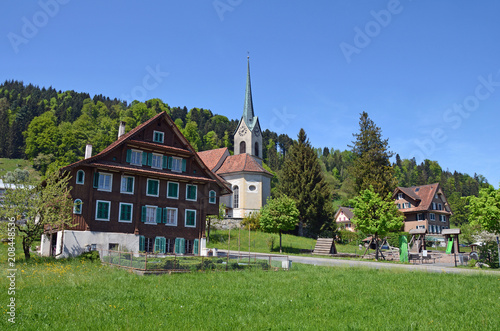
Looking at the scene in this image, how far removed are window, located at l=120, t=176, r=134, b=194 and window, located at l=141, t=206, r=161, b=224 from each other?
1.75 meters

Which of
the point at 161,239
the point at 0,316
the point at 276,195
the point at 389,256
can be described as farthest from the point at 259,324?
the point at 276,195

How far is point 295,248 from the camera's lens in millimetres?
45531

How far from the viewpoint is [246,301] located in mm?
14008

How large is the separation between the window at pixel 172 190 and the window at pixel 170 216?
1089 mm

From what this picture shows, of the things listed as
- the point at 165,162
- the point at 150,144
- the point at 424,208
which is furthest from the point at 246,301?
the point at 424,208

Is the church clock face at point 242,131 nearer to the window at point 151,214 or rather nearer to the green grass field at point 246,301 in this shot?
the window at point 151,214

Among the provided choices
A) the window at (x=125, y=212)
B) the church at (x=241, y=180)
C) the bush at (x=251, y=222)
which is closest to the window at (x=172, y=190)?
the window at (x=125, y=212)

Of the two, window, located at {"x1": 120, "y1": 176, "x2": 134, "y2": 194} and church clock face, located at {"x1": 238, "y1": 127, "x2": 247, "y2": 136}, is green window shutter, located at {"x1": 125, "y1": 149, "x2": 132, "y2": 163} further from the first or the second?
church clock face, located at {"x1": 238, "y1": 127, "x2": 247, "y2": 136}

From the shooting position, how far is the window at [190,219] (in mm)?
36281

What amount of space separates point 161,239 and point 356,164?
36180mm

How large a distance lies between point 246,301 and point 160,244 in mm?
21690

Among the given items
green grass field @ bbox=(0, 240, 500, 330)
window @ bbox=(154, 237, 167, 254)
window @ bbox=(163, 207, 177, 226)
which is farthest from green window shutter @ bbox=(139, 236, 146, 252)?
green grass field @ bbox=(0, 240, 500, 330)

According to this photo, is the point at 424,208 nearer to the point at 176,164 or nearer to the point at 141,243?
the point at 176,164

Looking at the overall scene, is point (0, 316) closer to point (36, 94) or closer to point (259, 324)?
point (259, 324)
